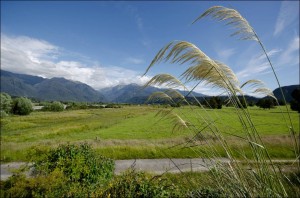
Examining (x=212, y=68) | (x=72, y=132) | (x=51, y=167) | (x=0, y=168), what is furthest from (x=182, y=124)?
(x=72, y=132)

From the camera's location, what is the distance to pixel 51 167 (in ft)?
38.0

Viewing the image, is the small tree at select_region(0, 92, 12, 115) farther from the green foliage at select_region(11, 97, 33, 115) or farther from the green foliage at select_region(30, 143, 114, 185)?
the green foliage at select_region(30, 143, 114, 185)

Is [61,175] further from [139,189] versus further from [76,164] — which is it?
[139,189]

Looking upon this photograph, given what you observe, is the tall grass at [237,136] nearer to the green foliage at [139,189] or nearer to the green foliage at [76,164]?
the green foliage at [139,189]

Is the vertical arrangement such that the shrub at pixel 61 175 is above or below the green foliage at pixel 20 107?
above

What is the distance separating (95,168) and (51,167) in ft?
7.07

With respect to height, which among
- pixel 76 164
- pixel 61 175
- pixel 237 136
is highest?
pixel 237 136

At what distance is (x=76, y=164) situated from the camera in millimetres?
11312

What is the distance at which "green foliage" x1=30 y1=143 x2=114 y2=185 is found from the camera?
35.3 feet

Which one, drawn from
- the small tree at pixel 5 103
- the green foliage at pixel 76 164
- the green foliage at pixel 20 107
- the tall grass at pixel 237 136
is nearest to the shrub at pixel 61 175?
the green foliage at pixel 76 164

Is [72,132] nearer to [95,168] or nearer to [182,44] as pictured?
[95,168]

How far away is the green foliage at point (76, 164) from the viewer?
10758 mm

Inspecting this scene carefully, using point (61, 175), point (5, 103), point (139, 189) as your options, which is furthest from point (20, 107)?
point (139, 189)

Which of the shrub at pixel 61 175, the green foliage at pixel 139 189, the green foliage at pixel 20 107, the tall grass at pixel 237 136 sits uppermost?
the tall grass at pixel 237 136
